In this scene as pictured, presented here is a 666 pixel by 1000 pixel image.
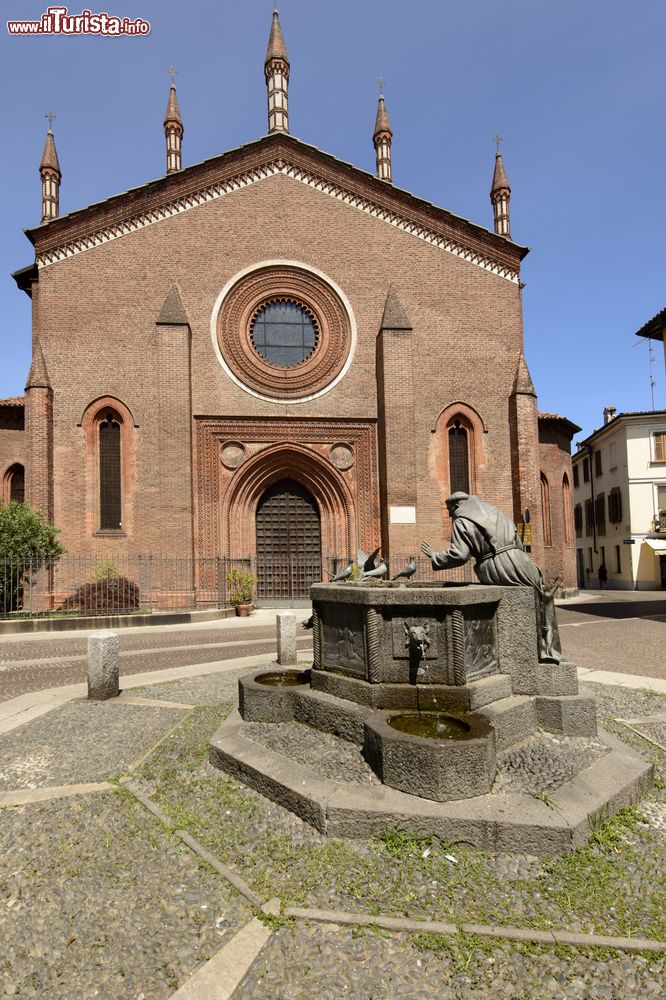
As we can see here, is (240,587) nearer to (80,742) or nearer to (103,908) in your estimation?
(80,742)

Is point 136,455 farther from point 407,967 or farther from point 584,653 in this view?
point 407,967

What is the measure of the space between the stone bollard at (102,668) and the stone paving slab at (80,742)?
17 cm

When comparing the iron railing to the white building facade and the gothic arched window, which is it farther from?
the white building facade

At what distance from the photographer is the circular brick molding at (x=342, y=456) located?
62.0 ft

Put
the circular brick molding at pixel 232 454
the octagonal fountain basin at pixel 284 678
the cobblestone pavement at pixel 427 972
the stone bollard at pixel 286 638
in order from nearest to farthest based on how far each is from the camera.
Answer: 1. the cobblestone pavement at pixel 427 972
2. the octagonal fountain basin at pixel 284 678
3. the stone bollard at pixel 286 638
4. the circular brick molding at pixel 232 454

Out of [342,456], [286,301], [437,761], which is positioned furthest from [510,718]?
[286,301]

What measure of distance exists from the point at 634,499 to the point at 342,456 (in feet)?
60.7

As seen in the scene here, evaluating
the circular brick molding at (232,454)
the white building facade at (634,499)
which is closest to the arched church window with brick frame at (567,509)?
the white building facade at (634,499)

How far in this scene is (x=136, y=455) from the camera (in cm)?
1772

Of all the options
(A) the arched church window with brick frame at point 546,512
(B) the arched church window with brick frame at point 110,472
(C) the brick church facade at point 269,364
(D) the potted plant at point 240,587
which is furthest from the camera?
(A) the arched church window with brick frame at point 546,512

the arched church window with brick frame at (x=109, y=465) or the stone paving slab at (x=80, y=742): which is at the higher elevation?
the arched church window with brick frame at (x=109, y=465)

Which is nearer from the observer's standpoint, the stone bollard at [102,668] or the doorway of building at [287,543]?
the stone bollard at [102,668]

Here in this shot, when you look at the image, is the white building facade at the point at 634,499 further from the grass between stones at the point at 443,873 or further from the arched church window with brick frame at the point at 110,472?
the grass between stones at the point at 443,873

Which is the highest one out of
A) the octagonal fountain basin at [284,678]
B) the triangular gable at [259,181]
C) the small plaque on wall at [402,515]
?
the triangular gable at [259,181]
